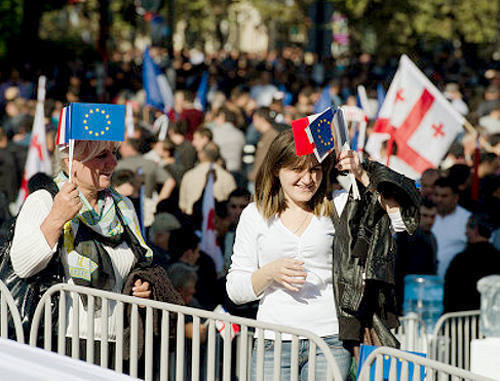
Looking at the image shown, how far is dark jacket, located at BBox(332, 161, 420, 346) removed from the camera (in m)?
4.62

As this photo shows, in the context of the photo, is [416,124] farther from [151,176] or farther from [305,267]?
[305,267]

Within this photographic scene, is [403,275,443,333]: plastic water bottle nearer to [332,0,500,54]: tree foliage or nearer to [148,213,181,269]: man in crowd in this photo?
[148,213,181,269]: man in crowd

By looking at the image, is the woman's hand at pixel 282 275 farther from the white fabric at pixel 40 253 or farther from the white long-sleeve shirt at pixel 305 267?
the white fabric at pixel 40 253

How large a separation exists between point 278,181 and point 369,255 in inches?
21.5

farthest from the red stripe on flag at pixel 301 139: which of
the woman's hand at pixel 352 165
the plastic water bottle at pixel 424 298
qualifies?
the plastic water bottle at pixel 424 298

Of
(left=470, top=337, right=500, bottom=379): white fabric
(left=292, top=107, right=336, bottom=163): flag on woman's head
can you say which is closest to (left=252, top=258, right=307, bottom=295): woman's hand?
(left=292, top=107, right=336, bottom=163): flag on woman's head

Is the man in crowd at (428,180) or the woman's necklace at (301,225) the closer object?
the woman's necklace at (301,225)

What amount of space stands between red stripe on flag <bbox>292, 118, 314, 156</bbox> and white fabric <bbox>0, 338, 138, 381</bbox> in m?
1.36

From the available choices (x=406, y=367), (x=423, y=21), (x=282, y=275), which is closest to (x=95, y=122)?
(x=282, y=275)

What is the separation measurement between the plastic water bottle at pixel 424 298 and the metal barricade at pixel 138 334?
9.74ft

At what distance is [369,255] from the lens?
4699mm

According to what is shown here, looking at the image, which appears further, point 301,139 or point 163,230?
point 163,230

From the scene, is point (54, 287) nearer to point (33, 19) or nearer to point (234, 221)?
point (234, 221)

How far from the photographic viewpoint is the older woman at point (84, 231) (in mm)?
4766
